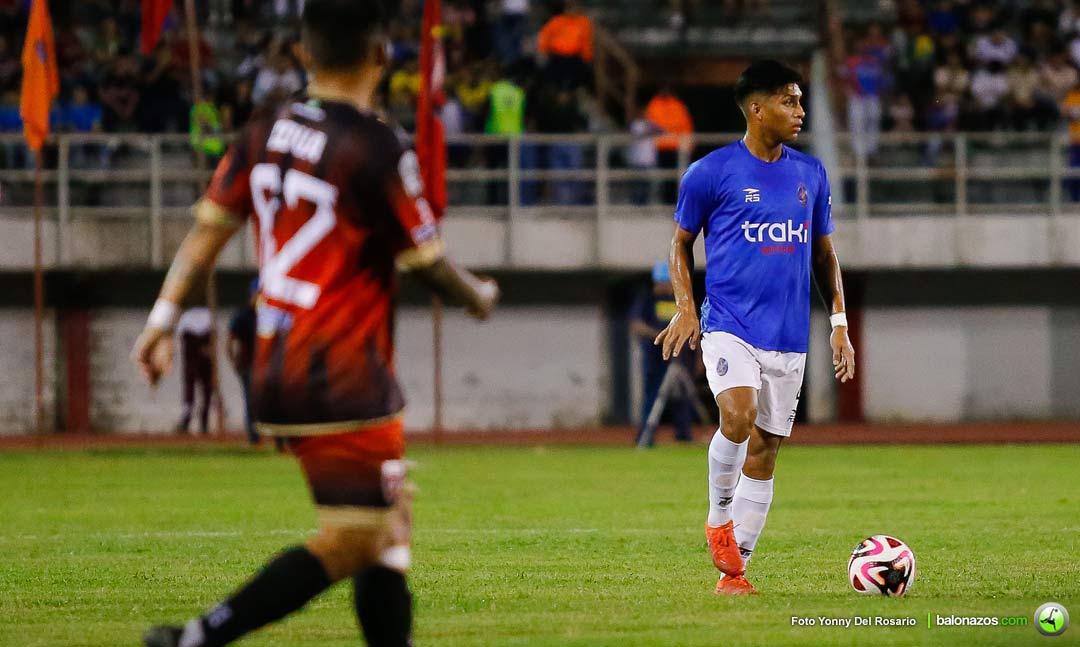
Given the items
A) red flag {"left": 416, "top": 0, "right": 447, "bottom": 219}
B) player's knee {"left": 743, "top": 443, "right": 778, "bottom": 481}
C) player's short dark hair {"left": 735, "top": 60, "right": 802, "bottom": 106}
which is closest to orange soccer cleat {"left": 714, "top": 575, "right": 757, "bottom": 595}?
player's knee {"left": 743, "top": 443, "right": 778, "bottom": 481}

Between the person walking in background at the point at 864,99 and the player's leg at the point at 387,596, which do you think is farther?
the person walking in background at the point at 864,99

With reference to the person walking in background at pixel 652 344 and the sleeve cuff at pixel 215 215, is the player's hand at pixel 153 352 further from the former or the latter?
the person walking in background at pixel 652 344

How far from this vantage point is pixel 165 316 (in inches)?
226

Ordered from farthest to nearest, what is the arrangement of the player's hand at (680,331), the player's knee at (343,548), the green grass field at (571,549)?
the player's hand at (680,331) → the green grass field at (571,549) → the player's knee at (343,548)

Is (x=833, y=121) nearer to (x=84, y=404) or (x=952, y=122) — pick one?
(x=952, y=122)

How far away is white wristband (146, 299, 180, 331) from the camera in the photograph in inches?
225

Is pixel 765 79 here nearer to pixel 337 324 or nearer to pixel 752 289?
pixel 752 289

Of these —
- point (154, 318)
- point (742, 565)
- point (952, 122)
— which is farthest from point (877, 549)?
point (952, 122)

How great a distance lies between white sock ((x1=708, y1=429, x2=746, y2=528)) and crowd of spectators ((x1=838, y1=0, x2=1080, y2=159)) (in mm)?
20615

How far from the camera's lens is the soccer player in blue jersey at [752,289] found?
9227 mm

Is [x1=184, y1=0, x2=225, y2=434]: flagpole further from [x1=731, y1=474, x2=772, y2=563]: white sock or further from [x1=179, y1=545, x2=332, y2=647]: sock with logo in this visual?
[x1=179, y1=545, x2=332, y2=647]: sock with logo

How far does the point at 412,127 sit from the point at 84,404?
Answer: 7.57m

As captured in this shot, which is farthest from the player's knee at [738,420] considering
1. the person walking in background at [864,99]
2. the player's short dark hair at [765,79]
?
the person walking in background at [864,99]

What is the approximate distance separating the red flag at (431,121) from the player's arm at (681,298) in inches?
442
